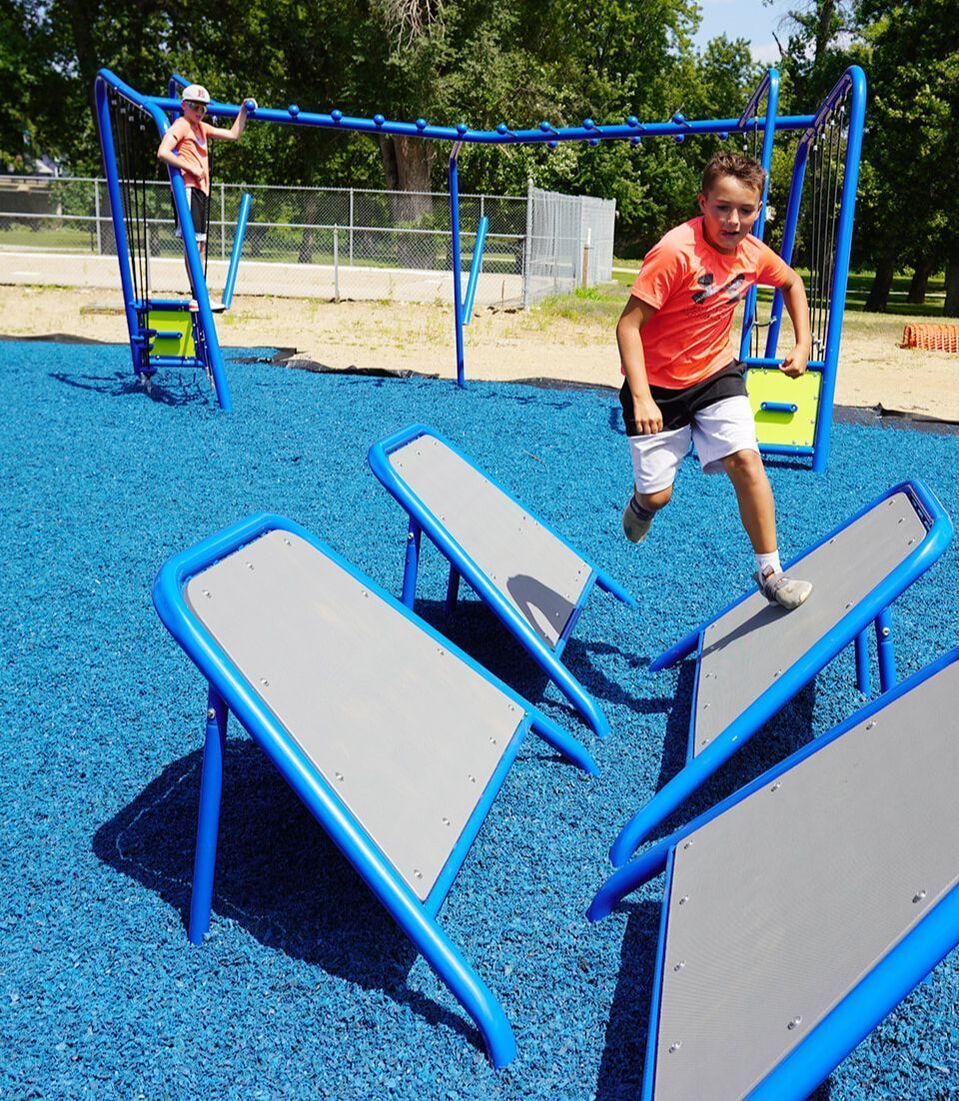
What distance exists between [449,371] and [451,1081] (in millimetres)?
9584

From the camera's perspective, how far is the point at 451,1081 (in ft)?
6.19

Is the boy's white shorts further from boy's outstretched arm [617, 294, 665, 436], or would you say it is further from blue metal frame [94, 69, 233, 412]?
blue metal frame [94, 69, 233, 412]

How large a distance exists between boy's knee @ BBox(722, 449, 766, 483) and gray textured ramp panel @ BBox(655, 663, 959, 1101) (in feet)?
4.96

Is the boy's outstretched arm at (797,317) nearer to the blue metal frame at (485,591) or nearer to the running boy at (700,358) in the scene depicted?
the running boy at (700,358)

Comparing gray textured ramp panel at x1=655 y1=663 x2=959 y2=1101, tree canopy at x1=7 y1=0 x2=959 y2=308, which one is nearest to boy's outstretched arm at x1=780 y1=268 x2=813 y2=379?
gray textured ramp panel at x1=655 y1=663 x2=959 y2=1101

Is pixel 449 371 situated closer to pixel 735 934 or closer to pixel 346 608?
pixel 346 608

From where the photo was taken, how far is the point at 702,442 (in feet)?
11.6

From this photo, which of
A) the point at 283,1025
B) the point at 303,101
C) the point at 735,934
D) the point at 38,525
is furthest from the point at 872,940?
the point at 303,101

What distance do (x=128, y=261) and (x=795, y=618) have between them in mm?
7275

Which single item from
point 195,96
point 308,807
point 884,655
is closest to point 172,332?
point 195,96

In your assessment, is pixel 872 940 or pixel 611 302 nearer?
pixel 872 940

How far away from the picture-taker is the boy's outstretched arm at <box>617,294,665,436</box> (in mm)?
3367

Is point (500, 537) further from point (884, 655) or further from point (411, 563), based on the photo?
point (884, 655)

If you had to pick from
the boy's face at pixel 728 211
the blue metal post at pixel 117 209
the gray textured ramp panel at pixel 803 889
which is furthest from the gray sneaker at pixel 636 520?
the blue metal post at pixel 117 209
